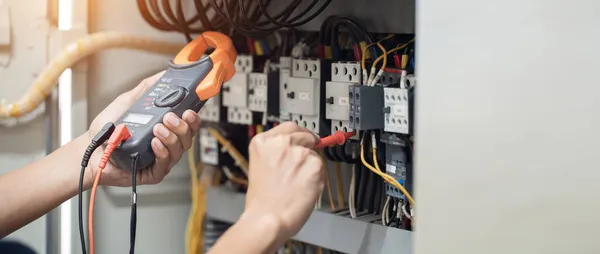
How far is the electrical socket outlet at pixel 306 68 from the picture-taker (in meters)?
1.28

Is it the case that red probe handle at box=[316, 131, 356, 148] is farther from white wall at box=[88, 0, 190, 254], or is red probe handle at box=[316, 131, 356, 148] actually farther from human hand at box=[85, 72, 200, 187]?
white wall at box=[88, 0, 190, 254]

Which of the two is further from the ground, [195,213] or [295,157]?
[295,157]

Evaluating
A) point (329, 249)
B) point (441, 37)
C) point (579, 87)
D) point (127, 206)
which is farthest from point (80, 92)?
point (579, 87)

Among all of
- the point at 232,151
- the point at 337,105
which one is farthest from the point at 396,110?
the point at 232,151

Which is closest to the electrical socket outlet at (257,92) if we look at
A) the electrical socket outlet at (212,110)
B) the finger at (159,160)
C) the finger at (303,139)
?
the electrical socket outlet at (212,110)

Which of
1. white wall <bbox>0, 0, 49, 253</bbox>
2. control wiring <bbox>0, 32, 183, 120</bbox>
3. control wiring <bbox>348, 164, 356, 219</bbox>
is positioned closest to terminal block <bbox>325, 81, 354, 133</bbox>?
control wiring <bbox>348, 164, 356, 219</bbox>

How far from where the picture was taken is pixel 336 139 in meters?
1.12

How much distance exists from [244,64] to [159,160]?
42 centimetres

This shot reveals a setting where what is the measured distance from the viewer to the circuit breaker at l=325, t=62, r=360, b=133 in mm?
1219

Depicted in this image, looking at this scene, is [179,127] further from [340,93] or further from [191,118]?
[340,93]

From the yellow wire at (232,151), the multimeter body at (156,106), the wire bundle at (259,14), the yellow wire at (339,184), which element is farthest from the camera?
the yellow wire at (232,151)

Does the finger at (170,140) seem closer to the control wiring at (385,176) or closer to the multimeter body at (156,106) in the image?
the multimeter body at (156,106)

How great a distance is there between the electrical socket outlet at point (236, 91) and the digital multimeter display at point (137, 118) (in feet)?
1.23

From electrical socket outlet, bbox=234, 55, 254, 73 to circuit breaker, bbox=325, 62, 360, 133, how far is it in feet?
0.78
